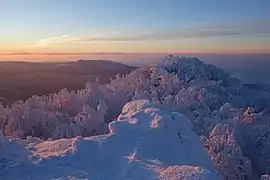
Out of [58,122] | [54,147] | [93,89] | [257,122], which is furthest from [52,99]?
[54,147]

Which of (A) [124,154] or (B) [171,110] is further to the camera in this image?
(B) [171,110]

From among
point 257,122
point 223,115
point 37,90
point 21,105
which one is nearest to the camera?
point 257,122

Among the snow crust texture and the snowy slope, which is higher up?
the snowy slope

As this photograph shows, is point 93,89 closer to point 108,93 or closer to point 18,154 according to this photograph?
point 108,93

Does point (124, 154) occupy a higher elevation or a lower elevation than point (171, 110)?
higher

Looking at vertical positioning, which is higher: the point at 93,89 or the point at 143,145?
the point at 143,145

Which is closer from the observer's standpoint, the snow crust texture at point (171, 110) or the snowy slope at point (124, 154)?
the snowy slope at point (124, 154)

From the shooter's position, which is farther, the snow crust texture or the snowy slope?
the snow crust texture

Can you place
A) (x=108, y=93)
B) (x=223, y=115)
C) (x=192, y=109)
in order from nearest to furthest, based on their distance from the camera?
(x=223, y=115), (x=192, y=109), (x=108, y=93)
